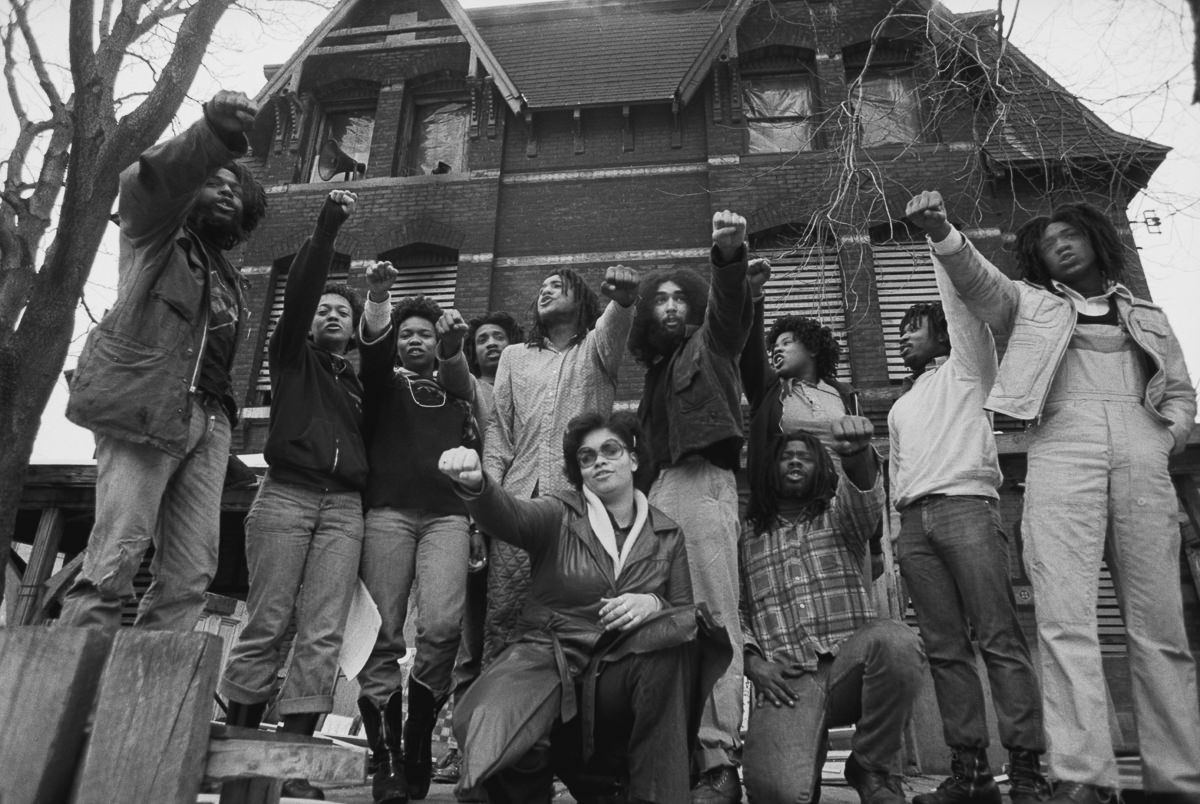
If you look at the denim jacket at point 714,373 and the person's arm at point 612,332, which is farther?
the person's arm at point 612,332

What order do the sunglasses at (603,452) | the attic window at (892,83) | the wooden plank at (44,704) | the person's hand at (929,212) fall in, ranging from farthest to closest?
1. the attic window at (892,83)
2. the sunglasses at (603,452)
3. the person's hand at (929,212)
4. the wooden plank at (44,704)

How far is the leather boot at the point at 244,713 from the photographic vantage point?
2.96m

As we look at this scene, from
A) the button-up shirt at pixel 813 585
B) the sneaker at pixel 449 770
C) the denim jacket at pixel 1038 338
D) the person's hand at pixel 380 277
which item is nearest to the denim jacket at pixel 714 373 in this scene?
the button-up shirt at pixel 813 585

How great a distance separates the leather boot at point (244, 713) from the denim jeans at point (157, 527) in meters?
0.42

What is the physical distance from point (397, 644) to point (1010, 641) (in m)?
2.37

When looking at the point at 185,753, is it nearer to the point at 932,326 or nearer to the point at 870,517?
the point at 870,517

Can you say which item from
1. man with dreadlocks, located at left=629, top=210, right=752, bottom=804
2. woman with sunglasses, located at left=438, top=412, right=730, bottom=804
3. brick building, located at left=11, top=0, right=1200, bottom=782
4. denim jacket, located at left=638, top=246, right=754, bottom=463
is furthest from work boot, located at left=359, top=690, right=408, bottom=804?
brick building, located at left=11, top=0, right=1200, bottom=782

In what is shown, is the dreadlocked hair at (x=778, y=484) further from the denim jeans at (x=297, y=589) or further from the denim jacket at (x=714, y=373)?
the denim jeans at (x=297, y=589)

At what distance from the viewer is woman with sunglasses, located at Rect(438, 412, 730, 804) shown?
237cm

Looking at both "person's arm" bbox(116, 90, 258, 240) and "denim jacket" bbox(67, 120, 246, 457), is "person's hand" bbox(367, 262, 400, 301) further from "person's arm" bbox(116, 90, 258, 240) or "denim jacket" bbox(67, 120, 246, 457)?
"person's arm" bbox(116, 90, 258, 240)

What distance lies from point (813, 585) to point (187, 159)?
8.82 feet

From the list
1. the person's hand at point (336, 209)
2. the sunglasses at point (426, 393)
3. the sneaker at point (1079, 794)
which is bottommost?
the sneaker at point (1079, 794)

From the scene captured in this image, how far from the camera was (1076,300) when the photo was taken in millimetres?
3088

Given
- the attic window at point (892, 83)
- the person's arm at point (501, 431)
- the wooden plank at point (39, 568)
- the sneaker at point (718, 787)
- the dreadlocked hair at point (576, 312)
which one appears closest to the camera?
the sneaker at point (718, 787)
